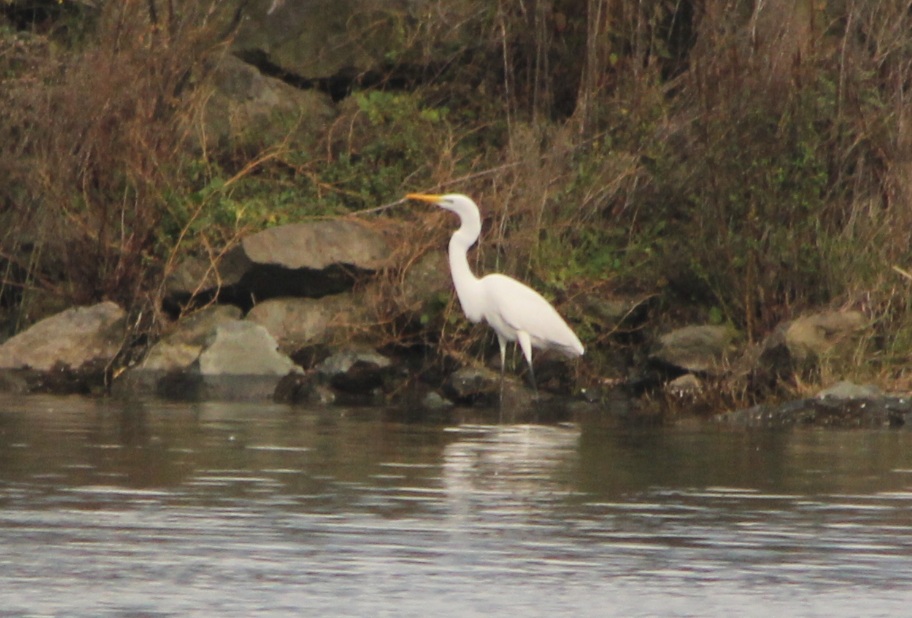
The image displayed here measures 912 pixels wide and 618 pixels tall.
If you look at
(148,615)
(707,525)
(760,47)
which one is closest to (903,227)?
(760,47)

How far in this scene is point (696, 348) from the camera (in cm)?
1538

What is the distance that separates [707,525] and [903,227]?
317 inches

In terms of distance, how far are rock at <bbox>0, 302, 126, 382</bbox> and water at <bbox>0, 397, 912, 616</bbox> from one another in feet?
13.7

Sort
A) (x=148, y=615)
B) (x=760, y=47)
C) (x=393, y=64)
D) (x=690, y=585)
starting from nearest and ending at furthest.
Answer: (x=148, y=615)
(x=690, y=585)
(x=760, y=47)
(x=393, y=64)

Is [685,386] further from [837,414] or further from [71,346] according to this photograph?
[71,346]

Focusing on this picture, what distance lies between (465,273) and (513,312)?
66 centimetres

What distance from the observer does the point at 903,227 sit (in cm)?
1555

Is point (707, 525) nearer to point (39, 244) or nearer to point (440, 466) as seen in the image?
point (440, 466)

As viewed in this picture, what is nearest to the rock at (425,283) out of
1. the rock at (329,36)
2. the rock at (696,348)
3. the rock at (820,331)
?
the rock at (696,348)

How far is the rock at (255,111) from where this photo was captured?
19766mm

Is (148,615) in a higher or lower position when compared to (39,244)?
lower

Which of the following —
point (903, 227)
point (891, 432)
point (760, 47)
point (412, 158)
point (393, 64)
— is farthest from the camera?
point (393, 64)

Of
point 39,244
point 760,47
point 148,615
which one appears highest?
point 760,47

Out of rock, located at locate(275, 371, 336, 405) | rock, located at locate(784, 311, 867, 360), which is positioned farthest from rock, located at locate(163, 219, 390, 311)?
rock, located at locate(784, 311, 867, 360)
